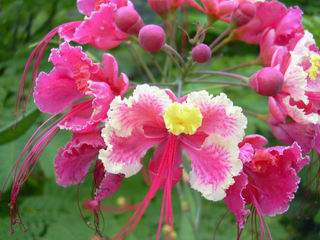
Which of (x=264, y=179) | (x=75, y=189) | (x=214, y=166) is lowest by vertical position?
(x=75, y=189)

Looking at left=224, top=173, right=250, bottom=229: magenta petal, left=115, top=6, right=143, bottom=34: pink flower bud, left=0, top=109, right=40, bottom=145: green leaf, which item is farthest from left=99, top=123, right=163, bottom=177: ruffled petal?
left=0, top=109, right=40, bottom=145: green leaf

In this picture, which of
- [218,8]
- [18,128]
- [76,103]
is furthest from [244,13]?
[18,128]

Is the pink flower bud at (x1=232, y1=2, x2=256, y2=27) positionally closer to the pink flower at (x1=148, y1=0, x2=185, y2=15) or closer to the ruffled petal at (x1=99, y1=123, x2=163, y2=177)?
the pink flower at (x1=148, y1=0, x2=185, y2=15)

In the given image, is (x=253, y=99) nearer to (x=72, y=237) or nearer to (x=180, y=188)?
(x=180, y=188)

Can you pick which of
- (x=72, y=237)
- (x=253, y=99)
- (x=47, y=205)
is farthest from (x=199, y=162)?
(x=253, y=99)

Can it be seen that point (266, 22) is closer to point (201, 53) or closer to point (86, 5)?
point (201, 53)

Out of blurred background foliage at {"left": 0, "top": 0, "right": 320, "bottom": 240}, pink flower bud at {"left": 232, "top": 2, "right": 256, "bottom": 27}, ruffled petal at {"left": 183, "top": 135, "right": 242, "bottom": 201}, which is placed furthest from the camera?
blurred background foliage at {"left": 0, "top": 0, "right": 320, "bottom": 240}
